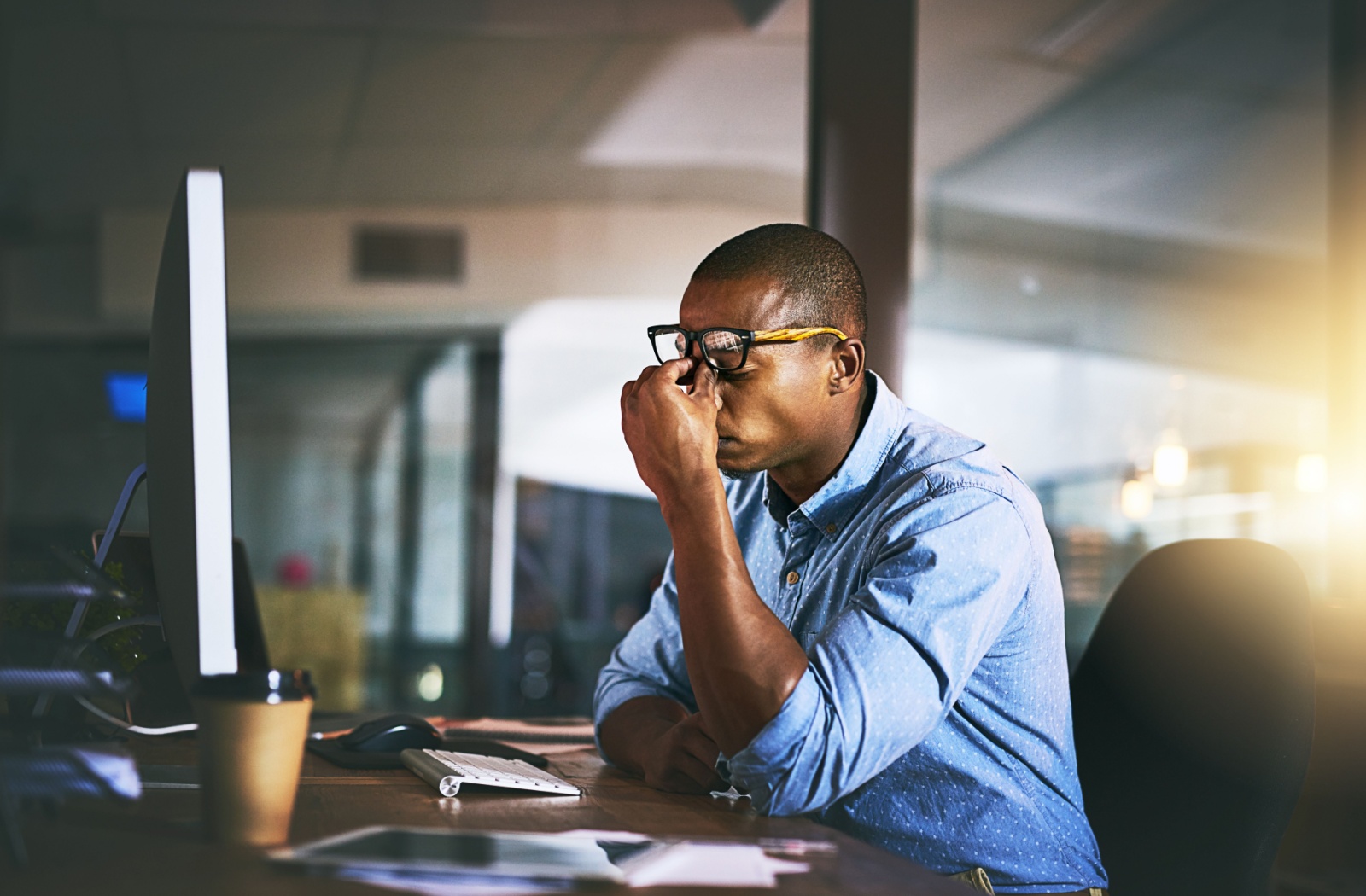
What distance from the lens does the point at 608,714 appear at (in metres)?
1.46

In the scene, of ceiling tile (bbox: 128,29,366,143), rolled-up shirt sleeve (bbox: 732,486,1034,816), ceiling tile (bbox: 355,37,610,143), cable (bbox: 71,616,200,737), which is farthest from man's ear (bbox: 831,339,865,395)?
ceiling tile (bbox: 128,29,366,143)

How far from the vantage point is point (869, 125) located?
2990 millimetres

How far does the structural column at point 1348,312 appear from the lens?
3.12 meters

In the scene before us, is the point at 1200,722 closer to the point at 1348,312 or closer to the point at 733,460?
the point at 733,460

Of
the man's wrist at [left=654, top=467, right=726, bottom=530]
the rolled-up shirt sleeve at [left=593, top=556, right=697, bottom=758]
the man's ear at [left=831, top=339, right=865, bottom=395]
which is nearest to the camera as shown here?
the man's wrist at [left=654, top=467, right=726, bottom=530]

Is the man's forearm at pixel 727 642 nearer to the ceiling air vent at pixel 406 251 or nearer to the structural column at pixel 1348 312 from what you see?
the structural column at pixel 1348 312

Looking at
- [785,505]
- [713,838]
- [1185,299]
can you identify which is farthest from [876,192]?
[713,838]

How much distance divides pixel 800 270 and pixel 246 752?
0.85 m

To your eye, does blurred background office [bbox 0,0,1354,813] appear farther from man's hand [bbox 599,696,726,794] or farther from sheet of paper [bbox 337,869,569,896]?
sheet of paper [bbox 337,869,569,896]

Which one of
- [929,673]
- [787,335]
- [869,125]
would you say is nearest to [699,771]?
[929,673]

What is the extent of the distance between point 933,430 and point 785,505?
0.22 meters

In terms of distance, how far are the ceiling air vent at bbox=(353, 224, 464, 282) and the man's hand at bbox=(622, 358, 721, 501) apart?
12.0ft

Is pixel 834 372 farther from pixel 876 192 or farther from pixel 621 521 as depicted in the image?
pixel 621 521

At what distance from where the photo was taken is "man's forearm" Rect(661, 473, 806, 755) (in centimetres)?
105
